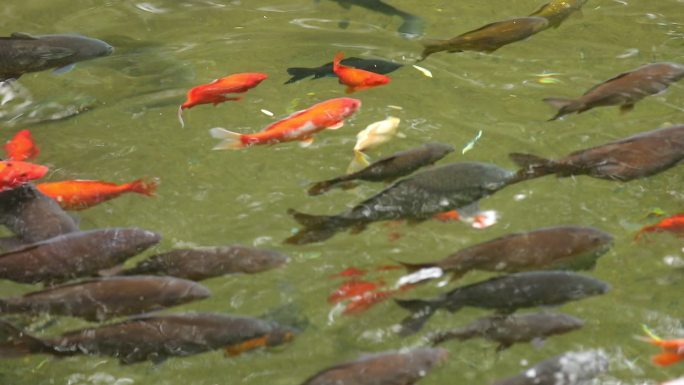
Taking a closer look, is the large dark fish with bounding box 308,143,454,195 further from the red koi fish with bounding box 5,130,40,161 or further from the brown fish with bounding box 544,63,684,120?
the red koi fish with bounding box 5,130,40,161

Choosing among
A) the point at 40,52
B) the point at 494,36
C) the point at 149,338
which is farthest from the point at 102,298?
the point at 494,36

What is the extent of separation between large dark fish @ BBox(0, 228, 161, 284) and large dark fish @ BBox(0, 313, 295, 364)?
0.31m

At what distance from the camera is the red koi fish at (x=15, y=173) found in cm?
429

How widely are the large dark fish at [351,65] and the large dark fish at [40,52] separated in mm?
1138

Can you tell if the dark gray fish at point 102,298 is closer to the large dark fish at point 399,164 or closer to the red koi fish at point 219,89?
the large dark fish at point 399,164

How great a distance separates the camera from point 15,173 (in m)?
4.34

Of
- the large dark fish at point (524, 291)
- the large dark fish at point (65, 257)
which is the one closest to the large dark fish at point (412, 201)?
the large dark fish at point (524, 291)

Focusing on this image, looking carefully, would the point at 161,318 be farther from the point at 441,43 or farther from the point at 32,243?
the point at 441,43

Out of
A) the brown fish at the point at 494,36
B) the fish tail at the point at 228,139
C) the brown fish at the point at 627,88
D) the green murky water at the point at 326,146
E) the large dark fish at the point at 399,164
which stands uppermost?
the brown fish at the point at 494,36

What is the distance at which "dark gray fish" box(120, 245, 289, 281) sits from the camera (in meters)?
3.79

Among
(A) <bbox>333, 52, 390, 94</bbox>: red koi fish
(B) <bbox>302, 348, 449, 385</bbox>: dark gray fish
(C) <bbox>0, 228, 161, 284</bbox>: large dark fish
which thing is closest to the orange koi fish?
(C) <bbox>0, 228, 161, 284</bbox>: large dark fish

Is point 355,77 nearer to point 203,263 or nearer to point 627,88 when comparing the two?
point 627,88

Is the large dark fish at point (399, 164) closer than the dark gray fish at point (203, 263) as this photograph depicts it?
No

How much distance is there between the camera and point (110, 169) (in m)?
5.05
